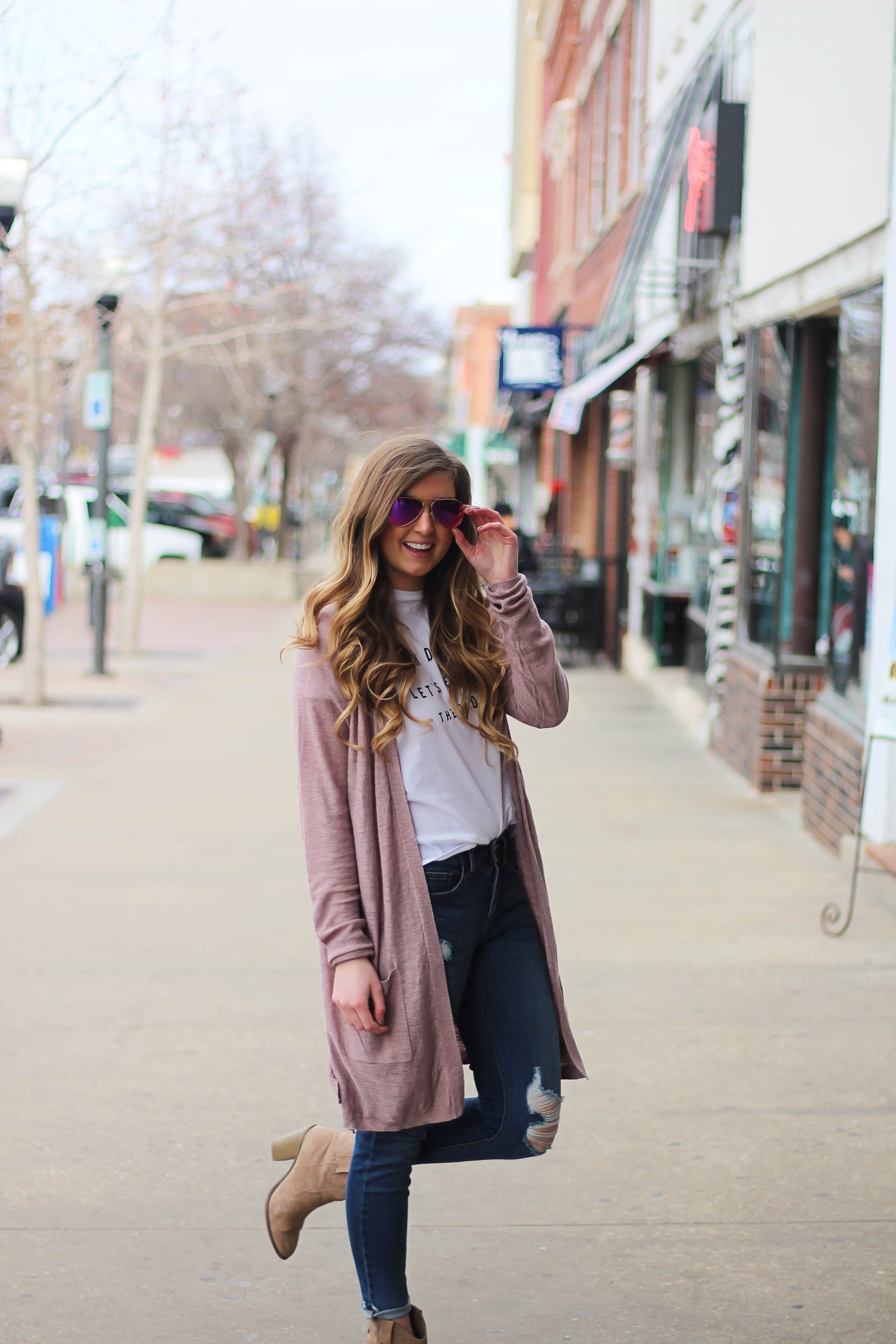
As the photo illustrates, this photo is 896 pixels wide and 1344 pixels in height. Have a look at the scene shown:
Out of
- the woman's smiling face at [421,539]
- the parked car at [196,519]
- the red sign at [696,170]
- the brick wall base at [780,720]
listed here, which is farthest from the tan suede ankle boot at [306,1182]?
the parked car at [196,519]

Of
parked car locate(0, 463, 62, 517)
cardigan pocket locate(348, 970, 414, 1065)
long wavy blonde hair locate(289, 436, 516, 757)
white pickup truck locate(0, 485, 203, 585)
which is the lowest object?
cardigan pocket locate(348, 970, 414, 1065)

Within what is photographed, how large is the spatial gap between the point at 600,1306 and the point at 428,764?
1.31 meters

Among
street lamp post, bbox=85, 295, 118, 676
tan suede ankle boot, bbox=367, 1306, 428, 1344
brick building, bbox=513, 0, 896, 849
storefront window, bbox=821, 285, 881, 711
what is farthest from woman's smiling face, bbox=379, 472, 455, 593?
street lamp post, bbox=85, 295, 118, 676

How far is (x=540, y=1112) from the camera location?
2971 millimetres

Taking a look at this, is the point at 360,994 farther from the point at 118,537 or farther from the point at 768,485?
the point at 118,537

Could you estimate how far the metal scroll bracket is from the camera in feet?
20.1

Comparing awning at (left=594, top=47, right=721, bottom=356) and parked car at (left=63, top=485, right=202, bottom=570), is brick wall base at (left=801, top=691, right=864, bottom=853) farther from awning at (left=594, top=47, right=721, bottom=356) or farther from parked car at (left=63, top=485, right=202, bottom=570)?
parked car at (left=63, top=485, right=202, bottom=570)

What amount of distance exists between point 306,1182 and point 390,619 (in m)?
1.13

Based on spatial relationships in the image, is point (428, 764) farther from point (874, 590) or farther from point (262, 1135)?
point (874, 590)

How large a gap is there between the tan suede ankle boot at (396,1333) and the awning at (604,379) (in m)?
11.0

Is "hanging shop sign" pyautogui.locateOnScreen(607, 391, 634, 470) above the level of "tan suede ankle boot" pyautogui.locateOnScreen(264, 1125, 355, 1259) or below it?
above

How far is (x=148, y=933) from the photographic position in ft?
20.6

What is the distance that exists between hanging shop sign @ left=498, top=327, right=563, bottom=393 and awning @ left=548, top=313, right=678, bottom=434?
14.5ft

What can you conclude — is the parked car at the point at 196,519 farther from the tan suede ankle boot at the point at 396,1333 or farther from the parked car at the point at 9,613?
the tan suede ankle boot at the point at 396,1333
